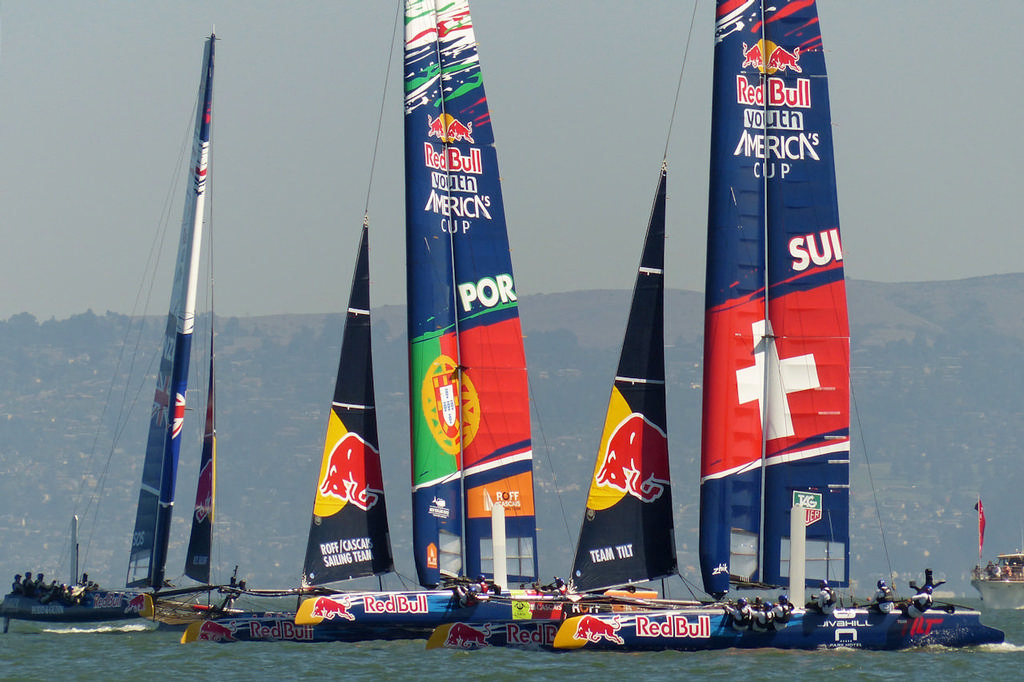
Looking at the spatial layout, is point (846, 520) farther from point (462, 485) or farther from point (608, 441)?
point (462, 485)

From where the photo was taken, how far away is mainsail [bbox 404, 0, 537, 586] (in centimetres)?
3944

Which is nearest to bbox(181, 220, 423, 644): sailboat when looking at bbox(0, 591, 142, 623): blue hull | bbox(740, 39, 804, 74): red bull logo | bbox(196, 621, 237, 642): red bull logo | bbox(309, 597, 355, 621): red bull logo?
bbox(196, 621, 237, 642): red bull logo

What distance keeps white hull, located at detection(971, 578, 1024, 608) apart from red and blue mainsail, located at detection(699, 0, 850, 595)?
79628 millimetres

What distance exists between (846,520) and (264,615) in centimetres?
1273

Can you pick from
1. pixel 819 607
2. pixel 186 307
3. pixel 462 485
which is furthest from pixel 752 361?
pixel 186 307

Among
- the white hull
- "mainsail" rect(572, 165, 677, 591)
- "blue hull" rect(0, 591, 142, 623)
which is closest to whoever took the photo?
"mainsail" rect(572, 165, 677, 591)

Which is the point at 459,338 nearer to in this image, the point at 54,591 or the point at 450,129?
the point at 450,129

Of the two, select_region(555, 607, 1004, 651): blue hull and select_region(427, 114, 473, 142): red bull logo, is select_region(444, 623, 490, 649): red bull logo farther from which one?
select_region(427, 114, 473, 142): red bull logo

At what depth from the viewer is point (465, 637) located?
34156mm

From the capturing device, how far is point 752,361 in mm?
34719

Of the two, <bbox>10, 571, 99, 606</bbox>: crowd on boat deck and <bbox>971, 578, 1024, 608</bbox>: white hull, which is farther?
<bbox>971, 578, 1024, 608</bbox>: white hull

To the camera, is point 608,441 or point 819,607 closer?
point 819,607

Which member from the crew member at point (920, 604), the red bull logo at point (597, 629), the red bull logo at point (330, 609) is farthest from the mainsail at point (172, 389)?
the crew member at point (920, 604)

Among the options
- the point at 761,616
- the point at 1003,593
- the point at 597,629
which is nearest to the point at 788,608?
the point at 761,616
